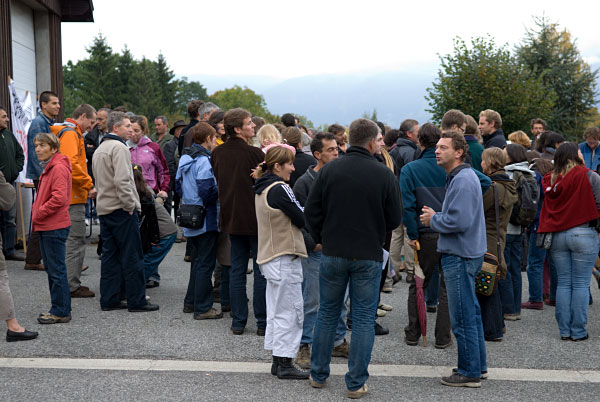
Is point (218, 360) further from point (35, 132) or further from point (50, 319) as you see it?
point (35, 132)

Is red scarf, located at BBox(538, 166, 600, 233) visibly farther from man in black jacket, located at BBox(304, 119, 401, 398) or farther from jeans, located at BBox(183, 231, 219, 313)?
jeans, located at BBox(183, 231, 219, 313)

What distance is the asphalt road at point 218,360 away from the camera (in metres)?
5.05

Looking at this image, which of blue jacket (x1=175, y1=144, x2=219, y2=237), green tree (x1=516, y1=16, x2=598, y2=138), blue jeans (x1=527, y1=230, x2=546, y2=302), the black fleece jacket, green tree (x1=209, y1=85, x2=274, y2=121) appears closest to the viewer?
the black fleece jacket

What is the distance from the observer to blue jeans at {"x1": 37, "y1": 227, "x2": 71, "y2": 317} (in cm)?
677

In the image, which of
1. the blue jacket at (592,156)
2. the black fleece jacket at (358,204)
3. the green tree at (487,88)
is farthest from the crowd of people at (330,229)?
the green tree at (487,88)

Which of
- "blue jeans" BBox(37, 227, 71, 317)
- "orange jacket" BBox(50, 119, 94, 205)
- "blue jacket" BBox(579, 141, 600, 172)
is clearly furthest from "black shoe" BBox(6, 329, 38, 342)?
"blue jacket" BBox(579, 141, 600, 172)

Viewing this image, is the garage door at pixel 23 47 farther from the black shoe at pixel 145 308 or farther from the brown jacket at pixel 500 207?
the brown jacket at pixel 500 207

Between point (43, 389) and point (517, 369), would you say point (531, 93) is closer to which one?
point (517, 369)

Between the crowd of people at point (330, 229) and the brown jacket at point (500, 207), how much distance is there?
15 mm

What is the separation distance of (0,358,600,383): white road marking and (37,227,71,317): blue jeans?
3.85 feet

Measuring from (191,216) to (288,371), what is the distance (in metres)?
2.26

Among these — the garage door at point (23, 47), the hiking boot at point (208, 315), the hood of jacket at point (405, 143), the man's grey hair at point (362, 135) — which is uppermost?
the garage door at point (23, 47)

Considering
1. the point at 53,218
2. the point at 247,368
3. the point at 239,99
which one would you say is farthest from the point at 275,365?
the point at 239,99

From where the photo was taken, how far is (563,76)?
1412 inches
